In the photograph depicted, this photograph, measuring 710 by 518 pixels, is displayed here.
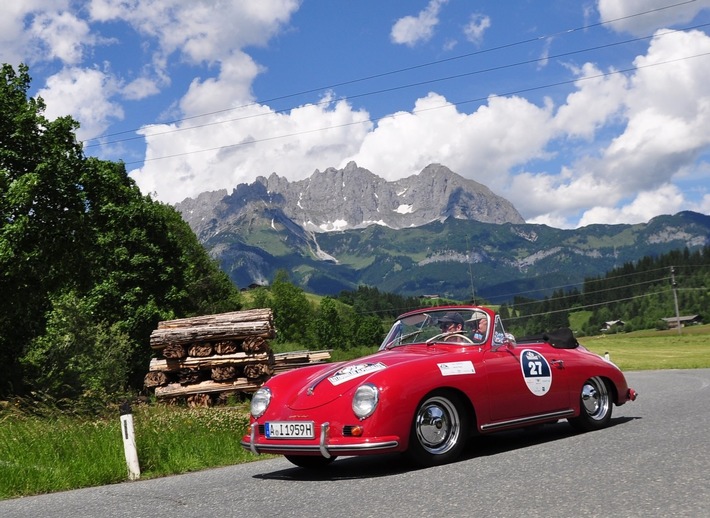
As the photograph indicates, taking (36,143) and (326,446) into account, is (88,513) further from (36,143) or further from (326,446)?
(36,143)

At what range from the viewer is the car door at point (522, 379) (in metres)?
7.40

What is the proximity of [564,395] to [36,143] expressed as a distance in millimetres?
26409

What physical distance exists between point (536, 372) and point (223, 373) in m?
11.9

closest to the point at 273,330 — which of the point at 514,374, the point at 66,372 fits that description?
the point at 514,374

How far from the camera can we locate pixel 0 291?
27.9m

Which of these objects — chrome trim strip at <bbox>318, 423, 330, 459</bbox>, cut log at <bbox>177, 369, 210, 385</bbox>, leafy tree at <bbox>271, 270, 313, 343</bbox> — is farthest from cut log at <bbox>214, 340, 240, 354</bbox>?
leafy tree at <bbox>271, 270, 313, 343</bbox>

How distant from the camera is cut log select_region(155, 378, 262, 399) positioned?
1831cm

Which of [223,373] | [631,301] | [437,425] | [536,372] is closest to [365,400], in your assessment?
[437,425]

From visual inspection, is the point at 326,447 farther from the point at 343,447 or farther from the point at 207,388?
the point at 207,388

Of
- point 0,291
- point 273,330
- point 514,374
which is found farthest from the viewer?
point 0,291

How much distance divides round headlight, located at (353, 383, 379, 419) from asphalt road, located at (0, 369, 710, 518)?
57 cm

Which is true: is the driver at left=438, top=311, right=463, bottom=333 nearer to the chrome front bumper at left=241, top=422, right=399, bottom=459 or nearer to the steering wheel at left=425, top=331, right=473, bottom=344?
the steering wheel at left=425, top=331, right=473, bottom=344

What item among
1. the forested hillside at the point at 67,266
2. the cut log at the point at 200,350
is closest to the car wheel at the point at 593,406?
the cut log at the point at 200,350

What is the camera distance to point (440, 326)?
822cm
